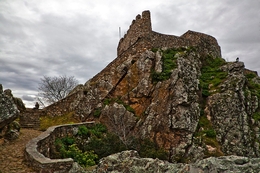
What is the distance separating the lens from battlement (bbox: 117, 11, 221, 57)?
1886 cm

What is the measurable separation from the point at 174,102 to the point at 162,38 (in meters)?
8.26

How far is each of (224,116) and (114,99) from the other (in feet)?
30.0

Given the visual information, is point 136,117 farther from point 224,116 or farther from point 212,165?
point 212,165

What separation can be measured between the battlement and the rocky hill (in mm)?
112

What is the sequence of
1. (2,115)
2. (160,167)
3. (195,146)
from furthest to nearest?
(195,146)
(2,115)
(160,167)

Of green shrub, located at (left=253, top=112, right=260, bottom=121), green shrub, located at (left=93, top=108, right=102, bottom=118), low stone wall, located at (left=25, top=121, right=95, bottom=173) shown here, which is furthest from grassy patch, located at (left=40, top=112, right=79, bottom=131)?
green shrub, located at (left=253, top=112, right=260, bottom=121)

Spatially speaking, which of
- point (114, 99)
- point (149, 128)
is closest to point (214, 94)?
point (149, 128)

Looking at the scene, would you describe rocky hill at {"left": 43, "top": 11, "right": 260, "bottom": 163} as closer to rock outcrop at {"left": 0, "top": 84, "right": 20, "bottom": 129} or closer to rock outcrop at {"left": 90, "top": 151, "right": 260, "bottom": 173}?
rock outcrop at {"left": 0, "top": 84, "right": 20, "bottom": 129}

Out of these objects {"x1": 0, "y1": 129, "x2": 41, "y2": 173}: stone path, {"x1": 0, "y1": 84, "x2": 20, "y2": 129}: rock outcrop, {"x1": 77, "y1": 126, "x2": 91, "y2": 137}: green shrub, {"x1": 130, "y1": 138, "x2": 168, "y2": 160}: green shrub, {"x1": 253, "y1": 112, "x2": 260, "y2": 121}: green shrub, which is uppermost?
{"x1": 0, "y1": 84, "x2": 20, "y2": 129}: rock outcrop

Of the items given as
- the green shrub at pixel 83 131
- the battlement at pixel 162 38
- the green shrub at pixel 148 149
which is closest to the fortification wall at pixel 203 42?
the battlement at pixel 162 38

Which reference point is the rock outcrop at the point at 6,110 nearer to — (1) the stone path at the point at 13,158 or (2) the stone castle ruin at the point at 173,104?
(1) the stone path at the point at 13,158

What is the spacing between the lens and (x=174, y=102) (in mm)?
13906

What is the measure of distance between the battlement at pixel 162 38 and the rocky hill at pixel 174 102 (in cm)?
11

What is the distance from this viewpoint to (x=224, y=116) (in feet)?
46.5
